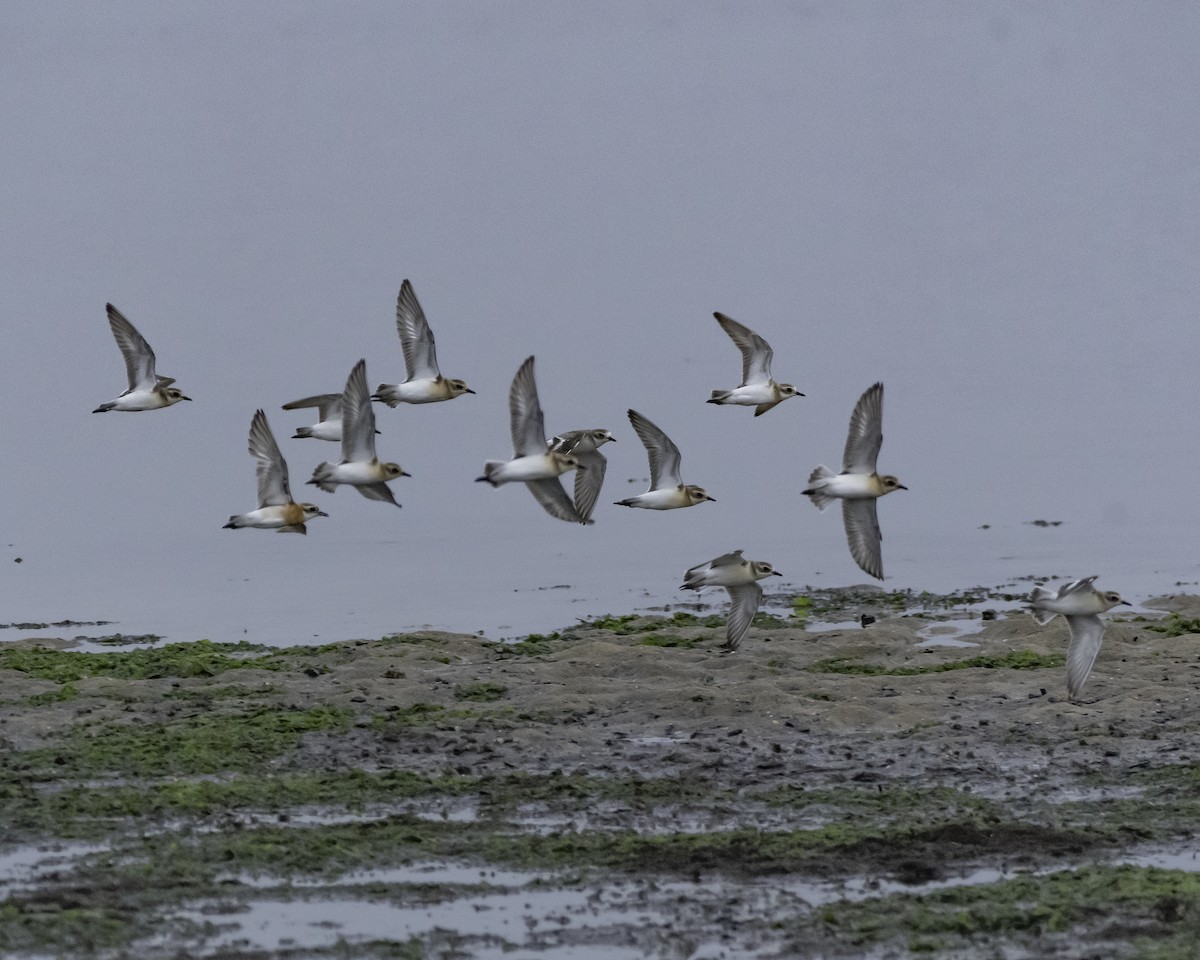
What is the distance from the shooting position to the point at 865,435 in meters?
20.1

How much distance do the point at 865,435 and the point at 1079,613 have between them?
95.9 inches

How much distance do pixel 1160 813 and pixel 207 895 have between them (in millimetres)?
6936

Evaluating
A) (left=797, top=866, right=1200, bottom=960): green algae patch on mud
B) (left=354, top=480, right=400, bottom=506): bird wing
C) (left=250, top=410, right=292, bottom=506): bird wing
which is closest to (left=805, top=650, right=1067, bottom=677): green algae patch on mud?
(left=354, top=480, right=400, bottom=506): bird wing

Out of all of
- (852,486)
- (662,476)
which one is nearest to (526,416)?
(662,476)

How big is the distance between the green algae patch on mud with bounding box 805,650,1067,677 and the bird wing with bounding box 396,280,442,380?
5.06 metres

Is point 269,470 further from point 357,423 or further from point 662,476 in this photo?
point 662,476

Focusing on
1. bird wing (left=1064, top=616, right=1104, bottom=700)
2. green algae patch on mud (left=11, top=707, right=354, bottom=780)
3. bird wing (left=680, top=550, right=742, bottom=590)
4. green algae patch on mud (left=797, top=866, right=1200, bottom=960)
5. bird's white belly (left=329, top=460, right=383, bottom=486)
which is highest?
bird's white belly (left=329, top=460, right=383, bottom=486)

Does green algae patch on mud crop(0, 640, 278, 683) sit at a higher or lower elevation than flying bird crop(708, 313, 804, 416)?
lower

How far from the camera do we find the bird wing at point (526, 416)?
61.7 feet

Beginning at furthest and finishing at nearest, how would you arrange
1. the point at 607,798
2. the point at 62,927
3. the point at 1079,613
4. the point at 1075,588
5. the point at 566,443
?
1. the point at 566,443
2. the point at 1079,613
3. the point at 1075,588
4. the point at 607,798
5. the point at 62,927

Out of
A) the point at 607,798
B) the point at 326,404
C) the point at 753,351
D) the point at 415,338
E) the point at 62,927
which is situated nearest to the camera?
the point at 62,927

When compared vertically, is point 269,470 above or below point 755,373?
below

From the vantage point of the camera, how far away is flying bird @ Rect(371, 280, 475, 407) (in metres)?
20.0

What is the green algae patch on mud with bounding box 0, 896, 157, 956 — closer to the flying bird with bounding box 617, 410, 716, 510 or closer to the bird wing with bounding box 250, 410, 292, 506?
the bird wing with bounding box 250, 410, 292, 506
